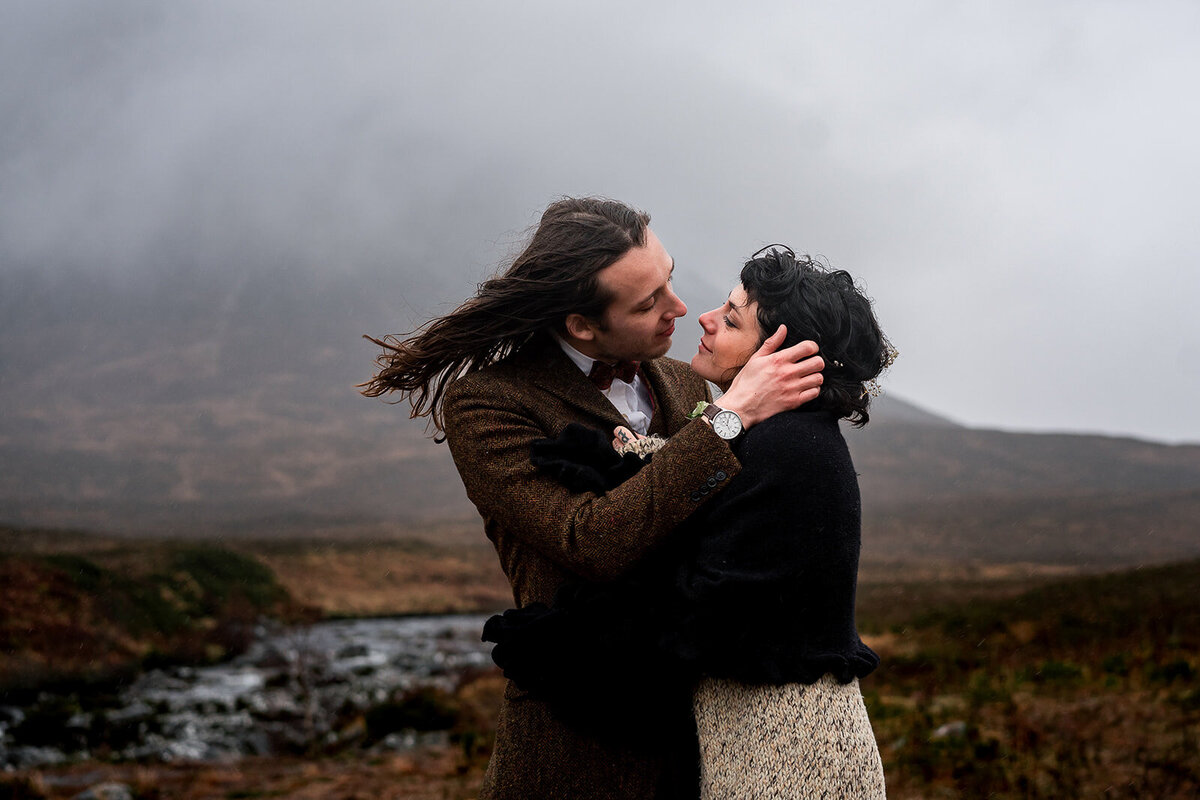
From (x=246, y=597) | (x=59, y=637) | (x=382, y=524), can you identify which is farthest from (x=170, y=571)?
(x=382, y=524)

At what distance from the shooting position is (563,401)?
110 inches

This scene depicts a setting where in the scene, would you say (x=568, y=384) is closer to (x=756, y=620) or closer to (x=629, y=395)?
(x=629, y=395)

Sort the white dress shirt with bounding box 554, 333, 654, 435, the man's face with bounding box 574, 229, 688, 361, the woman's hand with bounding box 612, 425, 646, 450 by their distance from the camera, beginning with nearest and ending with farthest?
the woman's hand with bounding box 612, 425, 646, 450
the man's face with bounding box 574, 229, 688, 361
the white dress shirt with bounding box 554, 333, 654, 435

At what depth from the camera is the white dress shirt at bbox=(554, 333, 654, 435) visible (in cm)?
290

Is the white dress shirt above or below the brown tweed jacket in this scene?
above

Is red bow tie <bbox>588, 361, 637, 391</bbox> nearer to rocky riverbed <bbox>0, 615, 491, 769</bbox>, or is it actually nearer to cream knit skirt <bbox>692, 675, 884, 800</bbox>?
cream knit skirt <bbox>692, 675, 884, 800</bbox>

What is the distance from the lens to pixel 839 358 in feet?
8.05

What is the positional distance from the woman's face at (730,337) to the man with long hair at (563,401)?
0.15 m

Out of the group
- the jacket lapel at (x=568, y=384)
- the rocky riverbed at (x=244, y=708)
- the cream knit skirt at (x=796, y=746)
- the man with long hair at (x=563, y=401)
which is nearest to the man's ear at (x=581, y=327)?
the man with long hair at (x=563, y=401)

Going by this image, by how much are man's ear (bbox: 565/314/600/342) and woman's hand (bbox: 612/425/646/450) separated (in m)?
0.32

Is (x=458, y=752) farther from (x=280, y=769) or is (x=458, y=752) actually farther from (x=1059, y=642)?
(x=1059, y=642)

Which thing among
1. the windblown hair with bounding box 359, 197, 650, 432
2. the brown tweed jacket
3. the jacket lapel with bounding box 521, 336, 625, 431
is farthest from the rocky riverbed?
the jacket lapel with bounding box 521, 336, 625, 431

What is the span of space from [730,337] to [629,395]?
0.62m

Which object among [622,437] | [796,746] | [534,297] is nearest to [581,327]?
[534,297]
